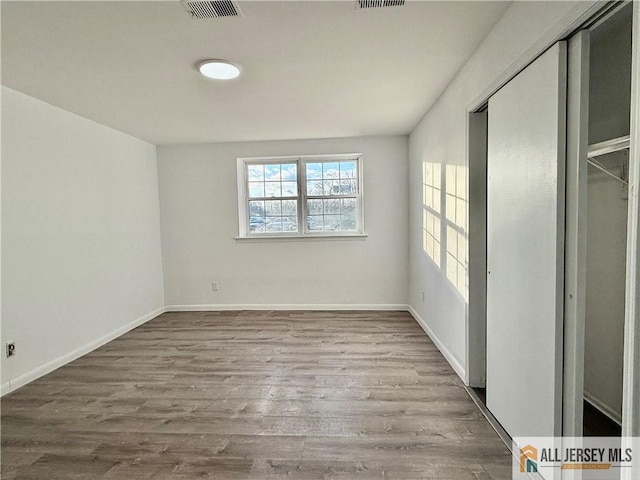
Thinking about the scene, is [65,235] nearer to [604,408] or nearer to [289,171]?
[289,171]

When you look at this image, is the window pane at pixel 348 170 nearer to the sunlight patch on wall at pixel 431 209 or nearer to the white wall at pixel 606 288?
the sunlight patch on wall at pixel 431 209

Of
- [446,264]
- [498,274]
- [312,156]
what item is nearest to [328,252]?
[312,156]

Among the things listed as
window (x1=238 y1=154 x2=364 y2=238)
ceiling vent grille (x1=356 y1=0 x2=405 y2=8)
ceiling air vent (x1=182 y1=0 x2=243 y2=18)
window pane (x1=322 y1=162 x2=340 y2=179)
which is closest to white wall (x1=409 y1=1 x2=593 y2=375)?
ceiling vent grille (x1=356 y1=0 x2=405 y2=8)

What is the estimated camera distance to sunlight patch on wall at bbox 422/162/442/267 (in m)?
3.29

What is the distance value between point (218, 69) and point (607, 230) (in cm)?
274

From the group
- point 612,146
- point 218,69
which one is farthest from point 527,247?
point 218,69

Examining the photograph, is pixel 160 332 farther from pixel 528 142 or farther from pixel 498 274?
pixel 528 142

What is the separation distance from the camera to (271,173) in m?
4.86

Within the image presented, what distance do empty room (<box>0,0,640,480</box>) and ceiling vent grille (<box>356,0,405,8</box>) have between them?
24mm

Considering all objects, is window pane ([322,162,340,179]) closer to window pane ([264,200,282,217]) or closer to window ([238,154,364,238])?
window ([238,154,364,238])

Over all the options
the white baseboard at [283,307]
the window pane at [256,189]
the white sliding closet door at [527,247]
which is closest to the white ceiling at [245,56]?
the white sliding closet door at [527,247]

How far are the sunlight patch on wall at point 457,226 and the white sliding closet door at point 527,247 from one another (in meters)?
0.45

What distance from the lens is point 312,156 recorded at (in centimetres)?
471

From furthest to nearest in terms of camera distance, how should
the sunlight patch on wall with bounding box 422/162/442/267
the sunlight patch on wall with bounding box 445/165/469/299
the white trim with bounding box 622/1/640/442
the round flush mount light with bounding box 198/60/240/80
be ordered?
the sunlight patch on wall with bounding box 422/162/442/267 < the sunlight patch on wall with bounding box 445/165/469/299 < the round flush mount light with bounding box 198/60/240/80 < the white trim with bounding box 622/1/640/442
